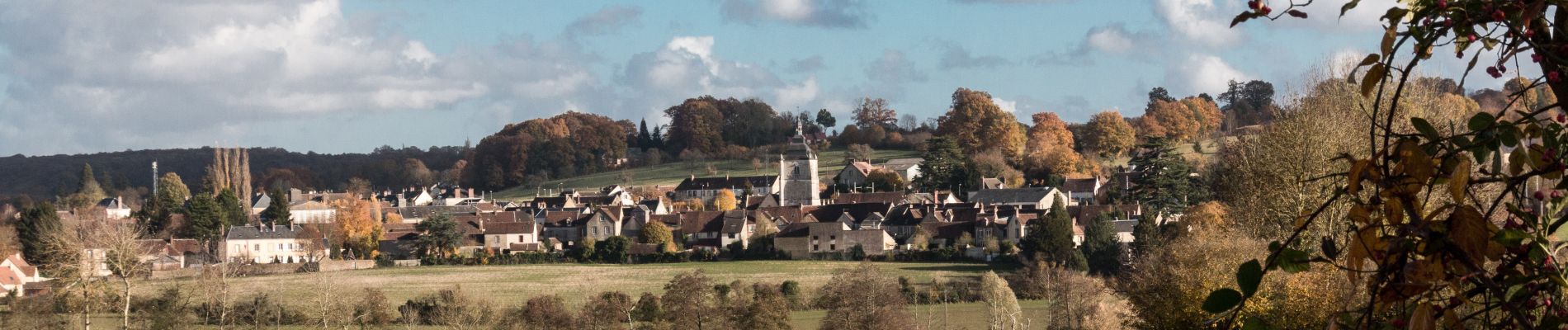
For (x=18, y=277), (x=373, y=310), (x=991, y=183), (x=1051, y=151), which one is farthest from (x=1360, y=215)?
(x=1051, y=151)

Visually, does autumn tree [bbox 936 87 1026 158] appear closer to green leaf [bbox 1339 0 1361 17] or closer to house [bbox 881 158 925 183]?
house [bbox 881 158 925 183]

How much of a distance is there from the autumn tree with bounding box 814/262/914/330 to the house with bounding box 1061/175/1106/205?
43.3m

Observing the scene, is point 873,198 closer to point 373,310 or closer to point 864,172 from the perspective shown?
point 864,172

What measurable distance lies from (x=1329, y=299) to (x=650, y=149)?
4046 inches

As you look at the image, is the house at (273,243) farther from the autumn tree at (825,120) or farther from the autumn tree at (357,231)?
the autumn tree at (825,120)

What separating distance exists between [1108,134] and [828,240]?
39.0 m

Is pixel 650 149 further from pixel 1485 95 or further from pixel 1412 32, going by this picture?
pixel 1412 32

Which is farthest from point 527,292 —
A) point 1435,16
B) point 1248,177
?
point 1435,16

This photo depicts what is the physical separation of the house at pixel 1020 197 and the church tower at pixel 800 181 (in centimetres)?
1115

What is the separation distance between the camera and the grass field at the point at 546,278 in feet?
145

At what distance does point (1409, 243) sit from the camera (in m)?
2.21

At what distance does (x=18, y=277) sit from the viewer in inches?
1847

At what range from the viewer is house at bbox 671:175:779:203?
290ft

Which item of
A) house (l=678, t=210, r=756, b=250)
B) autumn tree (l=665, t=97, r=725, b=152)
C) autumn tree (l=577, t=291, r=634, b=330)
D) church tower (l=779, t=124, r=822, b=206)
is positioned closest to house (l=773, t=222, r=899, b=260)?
house (l=678, t=210, r=756, b=250)
